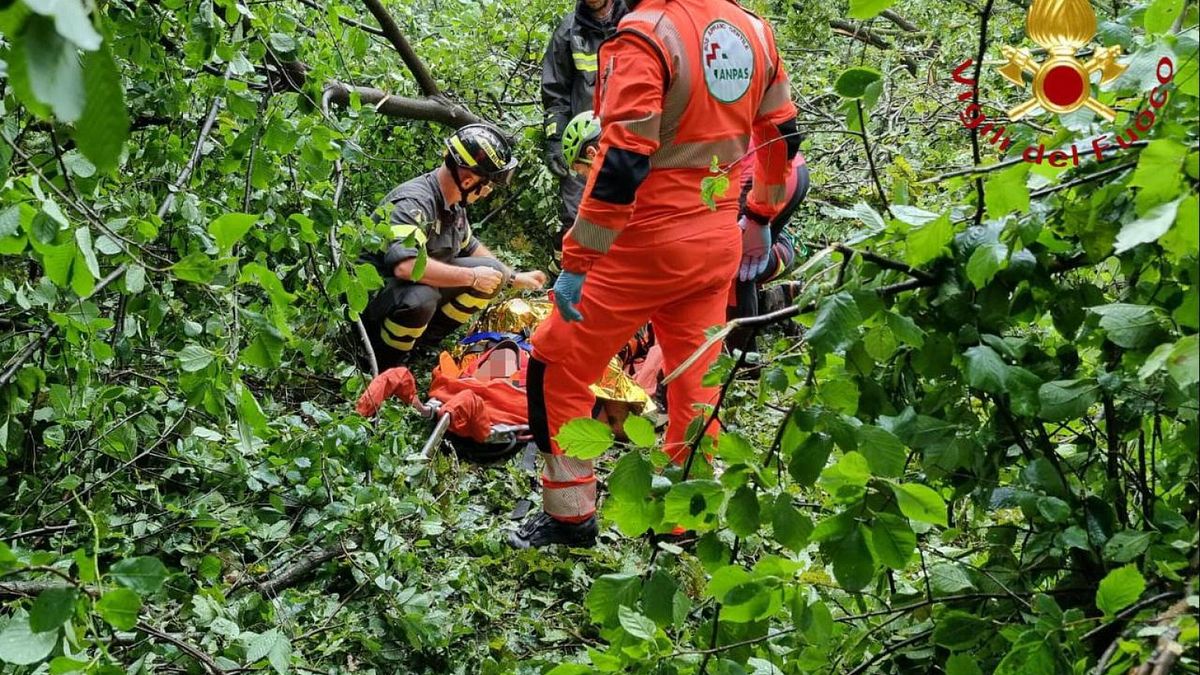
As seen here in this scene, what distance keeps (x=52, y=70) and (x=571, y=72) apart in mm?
5872

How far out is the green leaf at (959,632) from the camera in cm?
157

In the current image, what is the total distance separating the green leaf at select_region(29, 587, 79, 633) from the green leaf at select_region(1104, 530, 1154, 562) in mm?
1347

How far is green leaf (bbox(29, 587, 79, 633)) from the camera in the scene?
1.14 m

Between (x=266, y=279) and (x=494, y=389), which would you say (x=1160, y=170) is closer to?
(x=266, y=279)

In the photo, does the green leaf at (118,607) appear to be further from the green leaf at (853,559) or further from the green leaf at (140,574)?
the green leaf at (853,559)

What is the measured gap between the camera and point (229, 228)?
1.61m

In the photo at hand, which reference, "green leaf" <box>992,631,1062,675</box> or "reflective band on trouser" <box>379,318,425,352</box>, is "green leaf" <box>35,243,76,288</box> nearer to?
"green leaf" <box>992,631,1062,675</box>

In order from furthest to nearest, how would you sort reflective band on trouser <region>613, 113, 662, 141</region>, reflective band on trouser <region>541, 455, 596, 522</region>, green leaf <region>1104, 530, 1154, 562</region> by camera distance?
1. reflective band on trouser <region>541, 455, 596, 522</region>
2. reflective band on trouser <region>613, 113, 662, 141</region>
3. green leaf <region>1104, 530, 1154, 562</region>

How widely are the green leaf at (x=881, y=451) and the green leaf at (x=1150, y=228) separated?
0.57 m

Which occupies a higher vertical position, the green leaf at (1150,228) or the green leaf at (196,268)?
the green leaf at (1150,228)

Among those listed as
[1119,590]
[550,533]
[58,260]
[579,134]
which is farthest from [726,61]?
[1119,590]

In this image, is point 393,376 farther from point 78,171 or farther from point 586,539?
point 78,171

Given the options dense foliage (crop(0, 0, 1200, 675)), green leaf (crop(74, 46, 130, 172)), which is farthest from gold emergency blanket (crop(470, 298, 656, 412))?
green leaf (crop(74, 46, 130, 172))

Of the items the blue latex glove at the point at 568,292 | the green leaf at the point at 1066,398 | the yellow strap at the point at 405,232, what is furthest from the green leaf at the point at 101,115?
the blue latex glove at the point at 568,292
